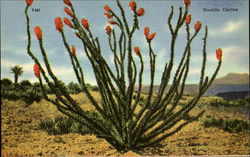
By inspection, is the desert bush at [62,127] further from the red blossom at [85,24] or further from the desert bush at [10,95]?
the red blossom at [85,24]

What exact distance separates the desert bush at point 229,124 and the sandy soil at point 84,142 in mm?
120

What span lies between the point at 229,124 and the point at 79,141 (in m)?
2.62

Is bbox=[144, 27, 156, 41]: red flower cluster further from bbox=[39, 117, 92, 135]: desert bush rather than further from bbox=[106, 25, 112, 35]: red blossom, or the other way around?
bbox=[39, 117, 92, 135]: desert bush

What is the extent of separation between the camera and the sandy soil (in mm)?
4477

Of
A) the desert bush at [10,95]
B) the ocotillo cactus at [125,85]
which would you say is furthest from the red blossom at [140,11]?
the desert bush at [10,95]

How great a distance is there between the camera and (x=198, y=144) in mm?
4801

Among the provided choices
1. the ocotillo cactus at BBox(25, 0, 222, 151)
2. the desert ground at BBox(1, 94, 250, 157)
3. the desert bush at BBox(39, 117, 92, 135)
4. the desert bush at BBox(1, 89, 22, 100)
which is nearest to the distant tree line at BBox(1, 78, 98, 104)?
the desert bush at BBox(1, 89, 22, 100)

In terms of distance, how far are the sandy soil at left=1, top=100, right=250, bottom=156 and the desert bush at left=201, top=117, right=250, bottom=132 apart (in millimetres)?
120

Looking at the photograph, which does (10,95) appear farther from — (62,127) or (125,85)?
(125,85)

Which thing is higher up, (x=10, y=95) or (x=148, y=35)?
(x=148, y=35)

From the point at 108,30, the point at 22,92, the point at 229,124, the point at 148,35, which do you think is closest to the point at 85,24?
the point at 108,30

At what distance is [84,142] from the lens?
4.90m

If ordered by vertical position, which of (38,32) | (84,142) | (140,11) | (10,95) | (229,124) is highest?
(140,11)

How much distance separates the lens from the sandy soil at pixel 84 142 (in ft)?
14.7
